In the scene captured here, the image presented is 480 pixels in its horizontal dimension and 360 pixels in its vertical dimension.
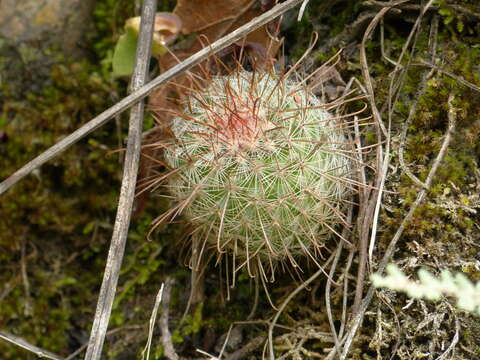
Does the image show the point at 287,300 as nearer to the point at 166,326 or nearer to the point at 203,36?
the point at 166,326

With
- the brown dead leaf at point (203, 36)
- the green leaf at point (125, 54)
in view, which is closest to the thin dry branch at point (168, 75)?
the brown dead leaf at point (203, 36)

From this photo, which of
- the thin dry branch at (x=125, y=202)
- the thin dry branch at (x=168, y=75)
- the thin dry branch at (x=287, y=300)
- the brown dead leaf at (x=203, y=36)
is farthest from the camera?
the brown dead leaf at (x=203, y=36)

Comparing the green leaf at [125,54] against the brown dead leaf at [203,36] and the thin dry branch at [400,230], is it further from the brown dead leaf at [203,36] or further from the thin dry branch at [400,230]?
the thin dry branch at [400,230]

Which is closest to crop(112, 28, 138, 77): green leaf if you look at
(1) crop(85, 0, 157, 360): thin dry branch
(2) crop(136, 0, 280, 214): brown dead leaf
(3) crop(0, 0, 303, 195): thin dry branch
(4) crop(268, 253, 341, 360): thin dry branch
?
(2) crop(136, 0, 280, 214): brown dead leaf

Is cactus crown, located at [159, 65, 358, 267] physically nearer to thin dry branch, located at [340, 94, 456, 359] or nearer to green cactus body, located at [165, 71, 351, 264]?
green cactus body, located at [165, 71, 351, 264]

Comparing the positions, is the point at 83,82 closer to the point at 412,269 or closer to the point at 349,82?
the point at 349,82

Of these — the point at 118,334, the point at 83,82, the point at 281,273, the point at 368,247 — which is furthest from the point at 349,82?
the point at 118,334
